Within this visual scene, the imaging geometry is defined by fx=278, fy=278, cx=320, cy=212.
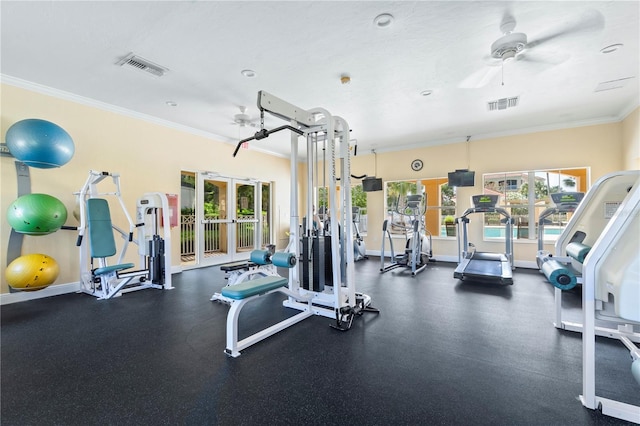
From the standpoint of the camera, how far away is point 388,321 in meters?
2.99

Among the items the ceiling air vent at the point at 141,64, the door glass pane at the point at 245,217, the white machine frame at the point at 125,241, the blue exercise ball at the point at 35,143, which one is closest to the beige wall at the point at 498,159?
the door glass pane at the point at 245,217

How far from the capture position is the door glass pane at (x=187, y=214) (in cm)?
581

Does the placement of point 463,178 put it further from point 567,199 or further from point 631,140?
point 631,140

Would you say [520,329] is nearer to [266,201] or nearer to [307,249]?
[307,249]

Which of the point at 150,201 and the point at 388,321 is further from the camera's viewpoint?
the point at 150,201

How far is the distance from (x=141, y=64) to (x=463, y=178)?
235 inches

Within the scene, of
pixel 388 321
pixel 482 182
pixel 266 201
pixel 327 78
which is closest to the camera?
pixel 388 321

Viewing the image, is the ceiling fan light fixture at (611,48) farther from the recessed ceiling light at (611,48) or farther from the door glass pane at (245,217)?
the door glass pane at (245,217)

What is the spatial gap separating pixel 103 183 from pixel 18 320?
86.9 inches

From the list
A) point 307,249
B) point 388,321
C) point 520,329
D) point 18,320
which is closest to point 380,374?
point 388,321

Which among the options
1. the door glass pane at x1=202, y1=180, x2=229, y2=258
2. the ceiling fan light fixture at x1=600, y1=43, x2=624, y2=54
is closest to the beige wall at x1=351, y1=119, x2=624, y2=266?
the ceiling fan light fixture at x1=600, y1=43, x2=624, y2=54

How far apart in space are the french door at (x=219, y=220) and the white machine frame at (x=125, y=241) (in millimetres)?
1265

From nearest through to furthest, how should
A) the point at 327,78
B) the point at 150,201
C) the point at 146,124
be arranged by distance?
the point at 327,78 < the point at 150,201 < the point at 146,124

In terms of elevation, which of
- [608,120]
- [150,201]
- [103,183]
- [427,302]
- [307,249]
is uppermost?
[608,120]
